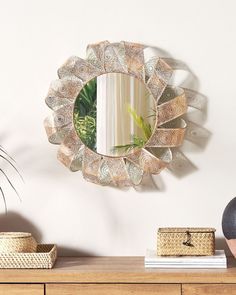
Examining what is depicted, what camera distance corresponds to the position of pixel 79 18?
2572 mm

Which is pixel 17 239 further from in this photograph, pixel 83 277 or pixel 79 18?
pixel 79 18

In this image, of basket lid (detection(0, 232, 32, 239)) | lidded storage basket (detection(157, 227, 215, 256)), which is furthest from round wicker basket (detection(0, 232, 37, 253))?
lidded storage basket (detection(157, 227, 215, 256))

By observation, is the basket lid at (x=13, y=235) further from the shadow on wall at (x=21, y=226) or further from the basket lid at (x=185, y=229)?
the basket lid at (x=185, y=229)

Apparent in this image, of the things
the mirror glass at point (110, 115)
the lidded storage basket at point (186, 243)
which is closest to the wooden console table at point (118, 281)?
the lidded storage basket at point (186, 243)

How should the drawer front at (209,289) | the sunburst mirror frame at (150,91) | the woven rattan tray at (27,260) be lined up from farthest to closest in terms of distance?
1. the sunburst mirror frame at (150,91)
2. the woven rattan tray at (27,260)
3. the drawer front at (209,289)

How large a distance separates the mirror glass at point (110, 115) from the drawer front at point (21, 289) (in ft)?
1.82

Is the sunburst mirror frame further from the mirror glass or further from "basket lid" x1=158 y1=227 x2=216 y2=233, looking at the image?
"basket lid" x1=158 y1=227 x2=216 y2=233

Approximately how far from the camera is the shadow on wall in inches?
101

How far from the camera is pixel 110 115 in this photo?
2.53m

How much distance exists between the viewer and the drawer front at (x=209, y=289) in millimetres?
2164

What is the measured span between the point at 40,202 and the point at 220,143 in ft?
2.24

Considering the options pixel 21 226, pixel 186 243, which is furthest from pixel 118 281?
pixel 21 226

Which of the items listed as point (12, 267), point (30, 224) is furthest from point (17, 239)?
point (30, 224)

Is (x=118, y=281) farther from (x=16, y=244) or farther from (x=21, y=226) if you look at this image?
(x=21, y=226)
